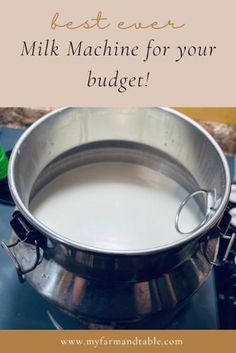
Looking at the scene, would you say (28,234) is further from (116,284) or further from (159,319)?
(159,319)

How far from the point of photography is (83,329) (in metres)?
0.80

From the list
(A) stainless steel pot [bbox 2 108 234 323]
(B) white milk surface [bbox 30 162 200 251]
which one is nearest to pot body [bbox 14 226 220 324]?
(A) stainless steel pot [bbox 2 108 234 323]

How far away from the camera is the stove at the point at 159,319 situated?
0.81 meters

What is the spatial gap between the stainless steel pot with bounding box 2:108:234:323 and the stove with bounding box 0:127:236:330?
0.06m

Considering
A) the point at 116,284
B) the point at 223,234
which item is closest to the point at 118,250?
the point at 116,284

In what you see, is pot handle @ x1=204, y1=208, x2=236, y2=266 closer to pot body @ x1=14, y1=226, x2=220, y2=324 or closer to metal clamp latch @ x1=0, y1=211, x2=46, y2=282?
pot body @ x1=14, y1=226, x2=220, y2=324

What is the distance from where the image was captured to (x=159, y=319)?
771 millimetres

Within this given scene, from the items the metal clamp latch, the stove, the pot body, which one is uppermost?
the metal clamp latch

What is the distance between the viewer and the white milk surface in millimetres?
843

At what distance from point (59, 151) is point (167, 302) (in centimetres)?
37

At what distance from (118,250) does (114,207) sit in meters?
0.29

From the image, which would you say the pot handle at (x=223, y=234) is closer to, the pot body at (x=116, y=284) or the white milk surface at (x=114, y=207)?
the pot body at (x=116, y=284)
